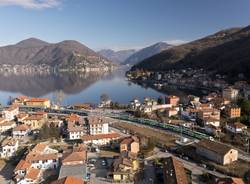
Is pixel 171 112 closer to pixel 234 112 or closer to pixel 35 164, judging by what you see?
pixel 234 112

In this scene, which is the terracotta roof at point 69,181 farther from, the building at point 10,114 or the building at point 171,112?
the building at point 171,112

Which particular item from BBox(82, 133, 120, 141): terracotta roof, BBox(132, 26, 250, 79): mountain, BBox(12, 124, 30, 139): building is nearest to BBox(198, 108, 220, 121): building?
BBox(82, 133, 120, 141): terracotta roof

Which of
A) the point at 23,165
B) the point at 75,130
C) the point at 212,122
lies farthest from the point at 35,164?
the point at 212,122

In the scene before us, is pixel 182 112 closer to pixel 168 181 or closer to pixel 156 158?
pixel 156 158

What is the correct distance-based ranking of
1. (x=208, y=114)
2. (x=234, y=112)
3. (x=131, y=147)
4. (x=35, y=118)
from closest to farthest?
(x=131, y=147) < (x=35, y=118) < (x=208, y=114) < (x=234, y=112)

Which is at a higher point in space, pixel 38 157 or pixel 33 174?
pixel 38 157

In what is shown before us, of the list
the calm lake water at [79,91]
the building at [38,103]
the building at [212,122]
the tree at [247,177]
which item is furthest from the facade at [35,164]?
the calm lake water at [79,91]
